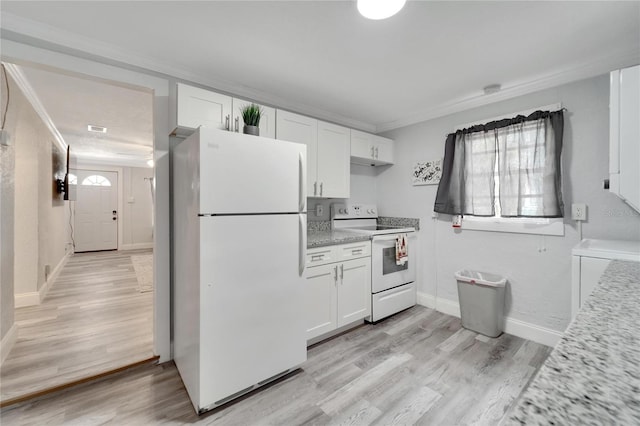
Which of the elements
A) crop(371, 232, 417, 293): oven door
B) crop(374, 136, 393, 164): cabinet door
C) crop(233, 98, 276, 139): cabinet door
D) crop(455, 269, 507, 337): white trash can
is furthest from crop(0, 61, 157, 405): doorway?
crop(455, 269, 507, 337): white trash can

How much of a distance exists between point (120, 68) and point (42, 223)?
2.82 metres

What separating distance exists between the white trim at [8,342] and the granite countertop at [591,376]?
3403mm

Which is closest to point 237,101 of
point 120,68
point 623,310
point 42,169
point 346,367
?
point 120,68

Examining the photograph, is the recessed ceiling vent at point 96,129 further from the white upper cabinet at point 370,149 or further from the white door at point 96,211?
the white upper cabinet at point 370,149

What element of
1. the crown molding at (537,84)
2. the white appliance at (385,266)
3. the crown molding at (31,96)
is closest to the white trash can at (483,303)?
the white appliance at (385,266)

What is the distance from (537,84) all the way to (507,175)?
0.81 meters

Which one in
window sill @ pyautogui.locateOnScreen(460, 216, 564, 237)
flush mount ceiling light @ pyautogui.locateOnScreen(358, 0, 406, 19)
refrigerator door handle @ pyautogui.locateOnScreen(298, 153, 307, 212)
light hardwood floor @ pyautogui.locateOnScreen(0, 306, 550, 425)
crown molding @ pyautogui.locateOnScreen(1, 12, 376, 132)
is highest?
crown molding @ pyautogui.locateOnScreen(1, 12, 376, 132)

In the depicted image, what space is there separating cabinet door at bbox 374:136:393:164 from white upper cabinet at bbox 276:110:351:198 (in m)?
0.51

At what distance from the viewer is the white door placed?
681 cm

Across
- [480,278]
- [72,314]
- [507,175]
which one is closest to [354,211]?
[480,278]

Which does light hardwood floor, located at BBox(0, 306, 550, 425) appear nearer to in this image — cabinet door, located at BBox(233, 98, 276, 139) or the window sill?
the window sill

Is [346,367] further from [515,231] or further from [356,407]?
[515,231]

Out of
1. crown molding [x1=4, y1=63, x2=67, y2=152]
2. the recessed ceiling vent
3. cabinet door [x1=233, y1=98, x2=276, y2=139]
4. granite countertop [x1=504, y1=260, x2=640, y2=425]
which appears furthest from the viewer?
the recessed ceiling vent

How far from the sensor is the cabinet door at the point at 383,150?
343 cm
